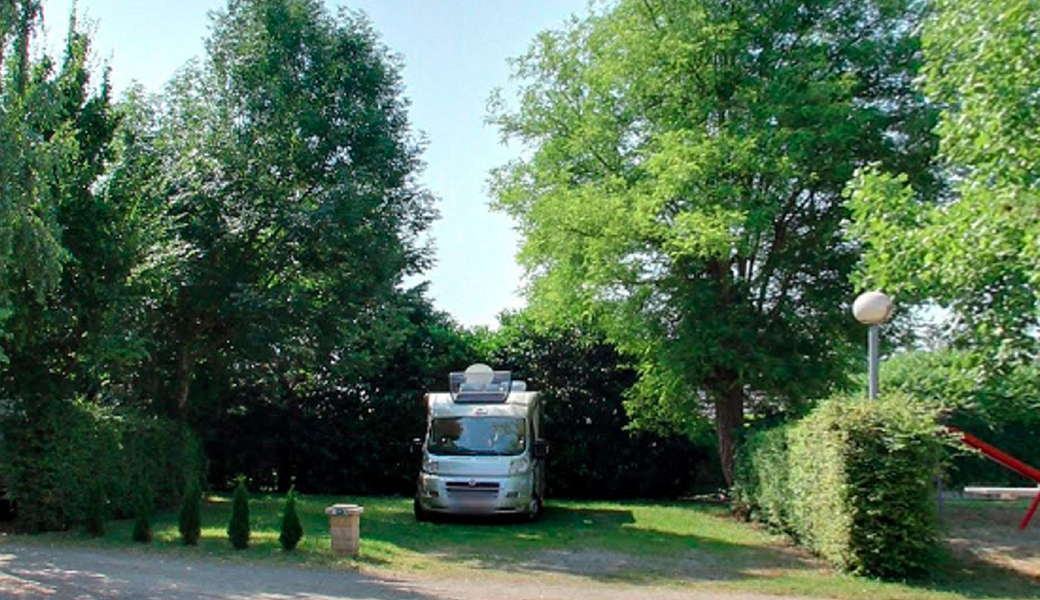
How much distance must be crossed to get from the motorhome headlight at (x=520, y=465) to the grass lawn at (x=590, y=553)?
1003 mm

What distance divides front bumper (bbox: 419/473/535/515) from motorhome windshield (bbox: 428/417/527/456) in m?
0.60

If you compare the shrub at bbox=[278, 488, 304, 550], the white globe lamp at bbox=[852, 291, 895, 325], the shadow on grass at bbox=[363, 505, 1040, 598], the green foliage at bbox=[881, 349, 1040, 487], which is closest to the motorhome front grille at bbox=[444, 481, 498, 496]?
the shadow on grass at bbox=[363, 505, 1040, 598]

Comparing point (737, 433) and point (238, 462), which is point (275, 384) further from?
point (737, 433)

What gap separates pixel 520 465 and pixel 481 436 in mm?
943

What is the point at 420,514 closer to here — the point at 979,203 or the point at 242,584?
the point at 242,584

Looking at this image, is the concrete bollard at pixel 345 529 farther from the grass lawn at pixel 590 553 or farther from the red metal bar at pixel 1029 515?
the red metal bar at pixel 1029 515

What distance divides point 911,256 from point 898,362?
16146 mm

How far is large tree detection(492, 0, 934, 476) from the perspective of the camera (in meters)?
18.8

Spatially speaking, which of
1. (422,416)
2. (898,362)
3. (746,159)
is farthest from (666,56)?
(898,362)

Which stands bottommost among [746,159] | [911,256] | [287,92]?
[911,256]

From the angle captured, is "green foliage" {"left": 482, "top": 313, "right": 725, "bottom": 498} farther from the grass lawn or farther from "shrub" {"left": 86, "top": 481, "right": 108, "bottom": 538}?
"shrub" {"left": 86, "top": 481, "right": 108, "bottom": 538}

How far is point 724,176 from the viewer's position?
19.4 m

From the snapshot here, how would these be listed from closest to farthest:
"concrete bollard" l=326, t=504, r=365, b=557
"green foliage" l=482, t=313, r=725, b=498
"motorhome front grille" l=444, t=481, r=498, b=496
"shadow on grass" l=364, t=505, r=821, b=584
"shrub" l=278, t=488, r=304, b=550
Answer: "shadow on grass" l=364, t=505, r=821, b=584 < "concrete bollard" l=326, t=504, r=365, b=557 < "shrub" l=278, t=488, r=304, b=550 < "motorhome front grille" l=444, t=481, r=498, b=496 < "green foliage" l=482, t=313, r=725, b=498

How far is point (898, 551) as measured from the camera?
12742mm
